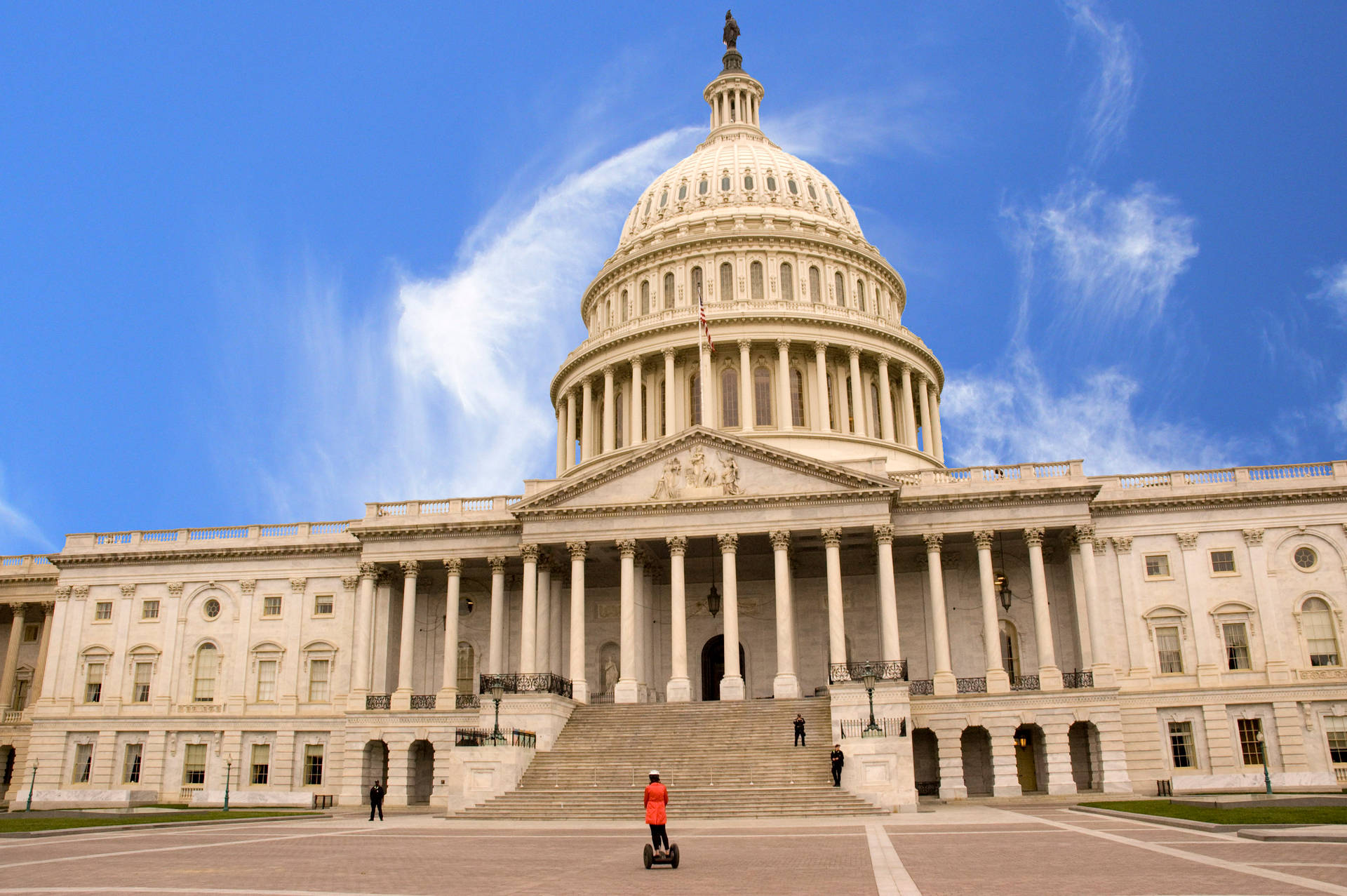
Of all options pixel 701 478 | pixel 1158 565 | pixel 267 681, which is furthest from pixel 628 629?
pixel 1158 565

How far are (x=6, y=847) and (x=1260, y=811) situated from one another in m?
29.7

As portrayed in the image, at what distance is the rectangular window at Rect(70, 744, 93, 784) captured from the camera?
56.9m

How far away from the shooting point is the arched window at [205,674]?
57.4m

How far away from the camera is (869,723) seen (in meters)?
39.8

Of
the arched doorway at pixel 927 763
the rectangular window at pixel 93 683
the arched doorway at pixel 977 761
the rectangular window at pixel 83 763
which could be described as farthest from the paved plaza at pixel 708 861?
the rectangular window at pixel 93 683

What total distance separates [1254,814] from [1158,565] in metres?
25.5

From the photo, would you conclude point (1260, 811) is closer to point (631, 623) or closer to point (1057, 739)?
point (1057, 739)

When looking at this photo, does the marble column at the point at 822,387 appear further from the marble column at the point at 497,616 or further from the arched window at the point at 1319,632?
the arched window at the point at 1319,632

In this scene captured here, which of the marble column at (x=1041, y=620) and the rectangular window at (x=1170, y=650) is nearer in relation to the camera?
the marble column at (x=1041, y=620)

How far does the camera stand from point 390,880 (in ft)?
56.5

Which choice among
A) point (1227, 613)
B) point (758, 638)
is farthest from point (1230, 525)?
point (758, 638)

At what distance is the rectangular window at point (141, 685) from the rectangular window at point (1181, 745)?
50.5 metres

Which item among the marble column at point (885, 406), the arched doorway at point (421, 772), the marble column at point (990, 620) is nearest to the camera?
the marble column at point (990, 620)

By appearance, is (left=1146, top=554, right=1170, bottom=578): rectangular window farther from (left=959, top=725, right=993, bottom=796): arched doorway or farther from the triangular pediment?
the triangular pediment
